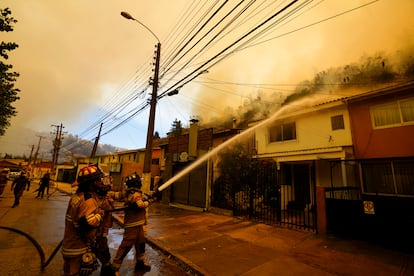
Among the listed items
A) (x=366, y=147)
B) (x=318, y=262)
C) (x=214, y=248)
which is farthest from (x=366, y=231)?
(x=366, y=147)

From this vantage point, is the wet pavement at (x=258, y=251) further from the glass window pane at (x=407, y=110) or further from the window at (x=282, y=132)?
the window at (x=282, y=132)

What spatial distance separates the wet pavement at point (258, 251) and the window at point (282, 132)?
7.36m

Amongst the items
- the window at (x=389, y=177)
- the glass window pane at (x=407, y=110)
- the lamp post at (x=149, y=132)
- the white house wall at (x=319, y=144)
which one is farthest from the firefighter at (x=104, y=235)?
the glass window pane at (x=407, y=110)

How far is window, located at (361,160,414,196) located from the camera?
25.3 ft

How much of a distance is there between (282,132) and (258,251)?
9.98 meters

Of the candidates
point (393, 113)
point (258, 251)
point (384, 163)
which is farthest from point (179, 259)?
point (393, 113)

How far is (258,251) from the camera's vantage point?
5500 millimetres

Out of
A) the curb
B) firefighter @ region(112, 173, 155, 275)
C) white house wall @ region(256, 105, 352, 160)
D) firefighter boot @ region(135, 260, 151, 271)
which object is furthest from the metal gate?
firefighter @ region(112, 173, 155, 275)

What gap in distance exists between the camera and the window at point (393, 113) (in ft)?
31.3

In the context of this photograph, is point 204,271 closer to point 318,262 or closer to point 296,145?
point 318,262

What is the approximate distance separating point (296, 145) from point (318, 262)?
9155mm

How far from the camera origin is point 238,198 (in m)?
10.7

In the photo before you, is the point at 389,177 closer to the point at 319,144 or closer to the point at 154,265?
the point at 319,144

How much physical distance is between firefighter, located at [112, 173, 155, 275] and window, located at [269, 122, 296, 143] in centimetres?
1137
